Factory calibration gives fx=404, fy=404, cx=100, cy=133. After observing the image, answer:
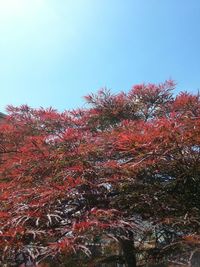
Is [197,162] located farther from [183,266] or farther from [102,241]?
[102,241]

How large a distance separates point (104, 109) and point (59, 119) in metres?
0.81

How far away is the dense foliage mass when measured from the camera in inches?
138

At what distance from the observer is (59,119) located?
6.34 meters

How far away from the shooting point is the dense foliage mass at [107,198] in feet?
11.5

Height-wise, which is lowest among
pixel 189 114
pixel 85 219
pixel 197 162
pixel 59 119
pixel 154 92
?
pixel 85 219

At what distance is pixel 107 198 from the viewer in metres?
4.17

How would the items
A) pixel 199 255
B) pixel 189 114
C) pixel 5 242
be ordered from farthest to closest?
pixel 189 114 < pixel 199 255 < pixel 5 242

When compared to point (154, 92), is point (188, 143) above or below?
below

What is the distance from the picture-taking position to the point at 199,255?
3602 mm

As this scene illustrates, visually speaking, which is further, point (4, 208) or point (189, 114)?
point (189, 114)

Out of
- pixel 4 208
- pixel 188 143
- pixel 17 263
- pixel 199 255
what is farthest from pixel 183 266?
pixel 4 208

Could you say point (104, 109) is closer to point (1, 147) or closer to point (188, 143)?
point (1, 147)

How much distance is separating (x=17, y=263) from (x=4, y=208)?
1.88 ft

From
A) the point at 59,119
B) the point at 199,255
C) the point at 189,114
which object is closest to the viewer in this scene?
the point at 199,255
